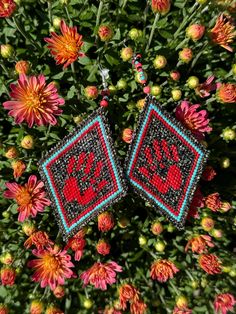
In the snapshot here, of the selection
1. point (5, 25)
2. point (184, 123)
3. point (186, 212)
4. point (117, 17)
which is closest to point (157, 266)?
point (186, 212)

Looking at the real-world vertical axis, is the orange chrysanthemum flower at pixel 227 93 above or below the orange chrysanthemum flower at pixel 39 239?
above

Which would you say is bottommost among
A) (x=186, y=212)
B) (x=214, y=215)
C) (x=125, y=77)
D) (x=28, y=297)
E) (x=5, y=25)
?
(x=28, y=297)

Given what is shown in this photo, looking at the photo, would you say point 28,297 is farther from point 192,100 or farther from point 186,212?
point 192,100

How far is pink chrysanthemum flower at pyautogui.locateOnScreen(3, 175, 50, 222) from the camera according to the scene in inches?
71.5

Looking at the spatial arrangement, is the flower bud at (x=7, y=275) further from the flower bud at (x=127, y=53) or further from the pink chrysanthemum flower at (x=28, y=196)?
the flower bud at (x=127, y=53)

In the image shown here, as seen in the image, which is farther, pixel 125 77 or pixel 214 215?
pixel 214 215

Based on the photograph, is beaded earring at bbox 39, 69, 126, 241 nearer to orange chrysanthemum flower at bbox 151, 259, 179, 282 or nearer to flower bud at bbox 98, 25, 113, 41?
flower bud at bbox 98, 25, 113, 41

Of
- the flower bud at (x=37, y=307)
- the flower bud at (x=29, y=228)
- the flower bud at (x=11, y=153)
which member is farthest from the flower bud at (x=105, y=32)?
the flower bud at (x=37, y=307)

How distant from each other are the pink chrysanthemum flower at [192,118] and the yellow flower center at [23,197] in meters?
0.70

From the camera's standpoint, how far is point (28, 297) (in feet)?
7.03

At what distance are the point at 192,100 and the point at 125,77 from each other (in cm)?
38

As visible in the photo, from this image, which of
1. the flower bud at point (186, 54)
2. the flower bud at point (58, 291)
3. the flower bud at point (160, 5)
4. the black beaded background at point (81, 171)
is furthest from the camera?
the flower bud at point (58, 291)

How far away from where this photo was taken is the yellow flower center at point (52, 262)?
1885 mm

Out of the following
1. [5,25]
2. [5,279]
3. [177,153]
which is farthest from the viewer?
[5,25]
